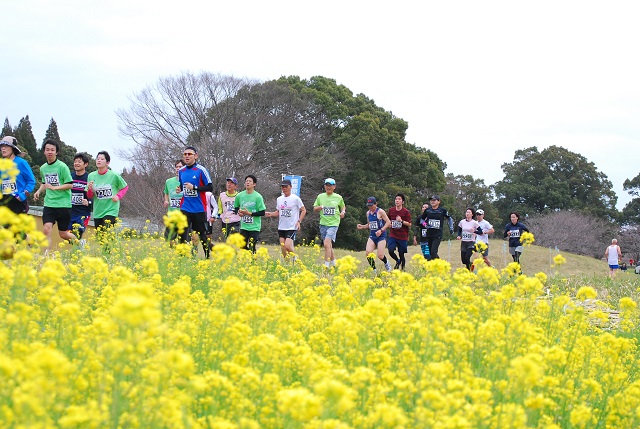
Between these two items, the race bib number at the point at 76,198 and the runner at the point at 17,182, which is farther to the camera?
the race bib number at the point at 76,198

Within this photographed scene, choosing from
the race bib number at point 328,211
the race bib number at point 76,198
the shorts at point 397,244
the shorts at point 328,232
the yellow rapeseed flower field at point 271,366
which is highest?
the race bib number at point 328,211

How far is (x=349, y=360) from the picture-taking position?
3.71 m

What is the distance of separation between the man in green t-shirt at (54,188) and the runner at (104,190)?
1.55 feet

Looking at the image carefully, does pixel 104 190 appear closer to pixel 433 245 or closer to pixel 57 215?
pixel 57 215

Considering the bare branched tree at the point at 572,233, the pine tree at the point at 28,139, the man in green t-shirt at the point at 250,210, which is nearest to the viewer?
the man in green t-shirt at the point at 250,210

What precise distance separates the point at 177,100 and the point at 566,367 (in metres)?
30.7

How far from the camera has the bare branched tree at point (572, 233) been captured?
51594 millimetres

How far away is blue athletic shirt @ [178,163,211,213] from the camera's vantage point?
34.1 ft

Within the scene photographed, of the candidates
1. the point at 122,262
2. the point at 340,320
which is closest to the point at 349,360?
the point at 340,320

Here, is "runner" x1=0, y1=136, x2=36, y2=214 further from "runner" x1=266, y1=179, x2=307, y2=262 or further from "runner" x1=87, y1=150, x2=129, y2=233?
"runner" x1=266, y1=179, x2=307, y2=262

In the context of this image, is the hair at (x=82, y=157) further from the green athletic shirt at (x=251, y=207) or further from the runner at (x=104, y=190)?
the green athletic shirt at (x=251, y=207)

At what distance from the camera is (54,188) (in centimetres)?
954

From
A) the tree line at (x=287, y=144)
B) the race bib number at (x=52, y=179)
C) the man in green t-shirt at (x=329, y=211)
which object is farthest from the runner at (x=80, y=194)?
the tree line at (x=287, y=144)

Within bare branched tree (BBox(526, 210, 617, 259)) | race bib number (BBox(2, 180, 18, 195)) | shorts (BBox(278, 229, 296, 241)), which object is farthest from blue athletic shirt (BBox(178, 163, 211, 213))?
bare branched tree (BBox(526, 210, 617, 259))
